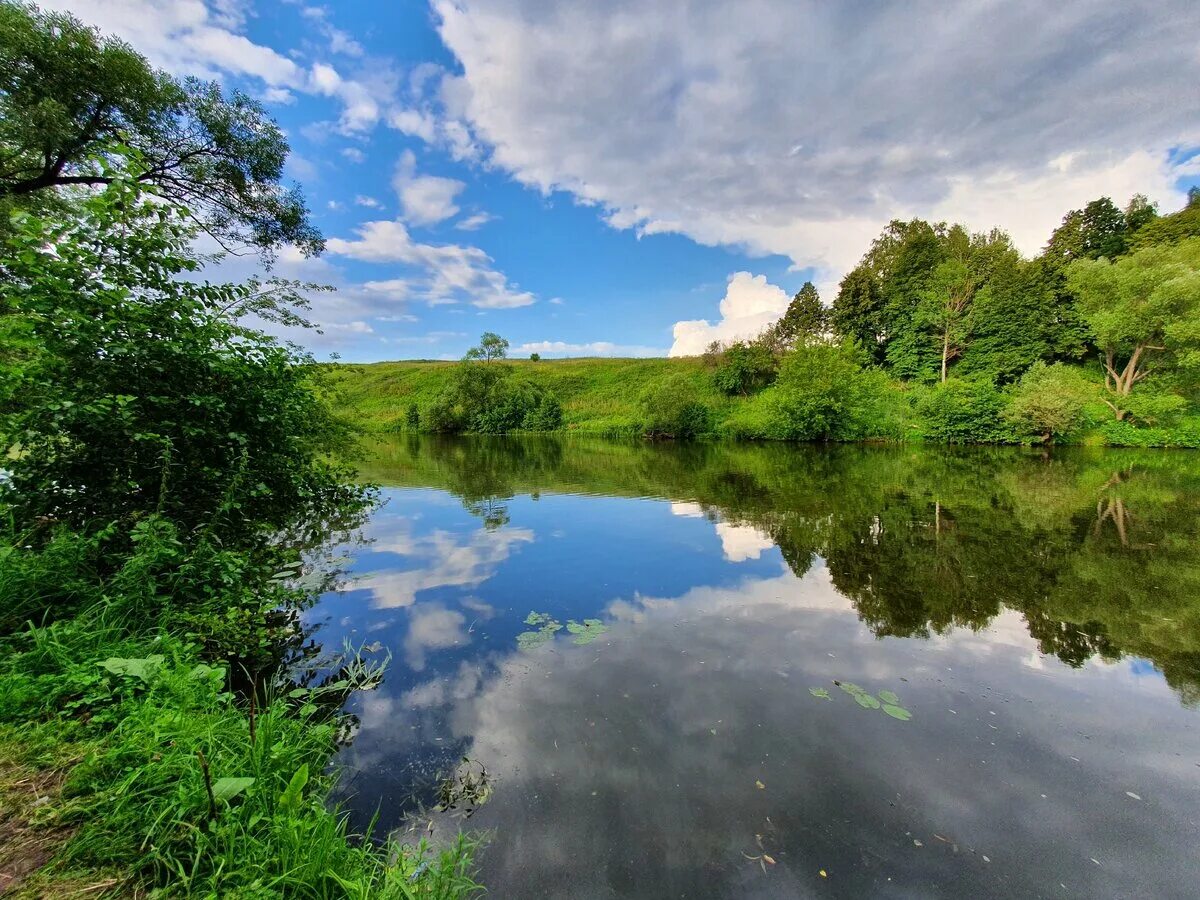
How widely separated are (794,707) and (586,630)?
276cm

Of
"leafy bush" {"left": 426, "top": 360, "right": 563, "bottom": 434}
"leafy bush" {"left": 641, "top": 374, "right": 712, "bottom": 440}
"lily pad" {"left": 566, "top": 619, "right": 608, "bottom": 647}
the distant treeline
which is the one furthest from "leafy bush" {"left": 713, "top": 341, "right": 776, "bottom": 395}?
"lily pad" {"left": 566, "top": 619, "right": 608, "bottom": 647}

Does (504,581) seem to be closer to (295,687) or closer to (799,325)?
(295,687)

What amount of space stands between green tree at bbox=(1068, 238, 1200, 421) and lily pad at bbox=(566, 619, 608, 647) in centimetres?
4050

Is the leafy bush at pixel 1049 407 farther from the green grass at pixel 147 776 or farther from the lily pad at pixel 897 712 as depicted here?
the green grass at pixel 147 776

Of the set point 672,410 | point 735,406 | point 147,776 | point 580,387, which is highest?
point 580,387

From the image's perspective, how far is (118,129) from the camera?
10.1 metres

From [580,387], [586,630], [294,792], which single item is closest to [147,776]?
[294,792]

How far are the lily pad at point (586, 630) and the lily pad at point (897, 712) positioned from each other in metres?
3.28

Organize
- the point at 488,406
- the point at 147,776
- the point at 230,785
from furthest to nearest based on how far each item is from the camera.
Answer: the point at 488,406
the point at 147,776
the point at 230,785

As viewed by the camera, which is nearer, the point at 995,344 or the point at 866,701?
the point at 866,701

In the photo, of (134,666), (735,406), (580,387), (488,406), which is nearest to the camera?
(134,666)

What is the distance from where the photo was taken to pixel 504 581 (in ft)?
27.8

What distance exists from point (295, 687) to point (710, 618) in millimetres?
5127

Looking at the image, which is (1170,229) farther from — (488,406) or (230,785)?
(230,785)
